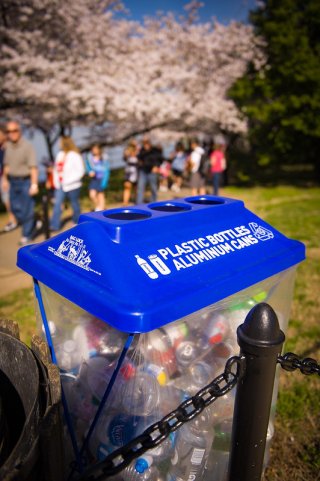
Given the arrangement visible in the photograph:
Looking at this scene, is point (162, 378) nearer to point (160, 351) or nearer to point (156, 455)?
point (160, 351)


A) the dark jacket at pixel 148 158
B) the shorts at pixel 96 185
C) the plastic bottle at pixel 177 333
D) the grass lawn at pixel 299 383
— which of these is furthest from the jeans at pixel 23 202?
the plastic bottle at pixel 177 333

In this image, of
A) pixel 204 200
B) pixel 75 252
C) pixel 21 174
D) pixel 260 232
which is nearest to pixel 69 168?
pixel 21 174

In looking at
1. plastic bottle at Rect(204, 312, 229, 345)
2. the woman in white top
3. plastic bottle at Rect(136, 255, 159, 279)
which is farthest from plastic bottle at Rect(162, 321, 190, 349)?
the woman in white top

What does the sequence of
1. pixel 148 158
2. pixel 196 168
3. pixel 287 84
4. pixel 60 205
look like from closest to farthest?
pixel 60 205
pixel 148 158
pixel 196 168
pixel 287 84

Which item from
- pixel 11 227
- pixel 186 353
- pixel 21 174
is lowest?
pixel 11 227

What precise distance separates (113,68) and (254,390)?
1474 centimetres

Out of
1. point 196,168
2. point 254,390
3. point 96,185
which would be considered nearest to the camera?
point 254,390

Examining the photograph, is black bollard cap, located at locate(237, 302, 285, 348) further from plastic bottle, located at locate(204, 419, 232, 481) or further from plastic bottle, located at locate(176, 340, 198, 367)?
plastic bottle, located at locate(204, 419, 232, 481)

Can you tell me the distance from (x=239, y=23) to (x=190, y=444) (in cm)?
2076

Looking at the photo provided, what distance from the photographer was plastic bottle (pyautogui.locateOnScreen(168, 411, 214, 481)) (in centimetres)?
169

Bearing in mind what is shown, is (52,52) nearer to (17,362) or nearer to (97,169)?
(97,169)

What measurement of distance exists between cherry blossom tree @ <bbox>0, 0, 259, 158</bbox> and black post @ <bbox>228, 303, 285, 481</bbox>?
11.9 meters

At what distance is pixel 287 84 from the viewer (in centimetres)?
1352

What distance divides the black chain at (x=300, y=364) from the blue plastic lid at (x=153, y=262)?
0.36 meters
